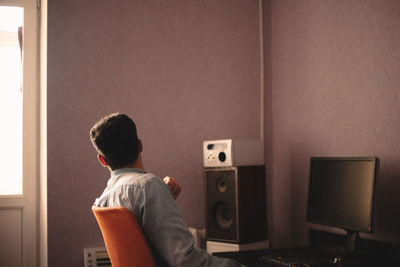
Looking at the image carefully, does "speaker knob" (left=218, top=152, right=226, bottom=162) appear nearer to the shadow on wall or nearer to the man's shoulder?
the shadow on wall

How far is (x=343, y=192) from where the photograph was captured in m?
2.13

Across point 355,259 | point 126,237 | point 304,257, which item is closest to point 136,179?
point 126,237

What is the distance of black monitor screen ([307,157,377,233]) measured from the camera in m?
1.99

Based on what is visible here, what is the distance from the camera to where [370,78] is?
231 centimetres

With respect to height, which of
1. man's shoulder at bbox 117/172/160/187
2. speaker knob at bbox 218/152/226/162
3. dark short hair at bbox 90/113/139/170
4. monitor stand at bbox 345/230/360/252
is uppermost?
dark short hair at bbox 90/113/139/170

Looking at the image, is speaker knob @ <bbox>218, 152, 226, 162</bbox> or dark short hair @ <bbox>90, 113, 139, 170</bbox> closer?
dark short hair @ <bbox>90, 113, 139, 170</bbox>

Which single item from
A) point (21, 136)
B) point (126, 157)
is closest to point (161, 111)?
point (21, 136)

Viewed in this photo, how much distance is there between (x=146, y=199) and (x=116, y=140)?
28 cm

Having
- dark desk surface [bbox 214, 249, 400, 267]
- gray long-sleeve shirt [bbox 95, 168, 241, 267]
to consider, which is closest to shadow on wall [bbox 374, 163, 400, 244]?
dark desk surface [bbox 214, 249, 400, 267]

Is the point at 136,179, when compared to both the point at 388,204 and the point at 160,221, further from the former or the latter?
the point at 388,204

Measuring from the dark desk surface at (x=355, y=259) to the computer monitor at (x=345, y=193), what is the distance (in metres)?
0.10

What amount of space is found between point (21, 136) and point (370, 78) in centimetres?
260

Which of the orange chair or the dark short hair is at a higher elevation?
the dark short hair

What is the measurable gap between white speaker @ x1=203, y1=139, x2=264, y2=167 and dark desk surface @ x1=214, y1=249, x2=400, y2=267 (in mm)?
771
